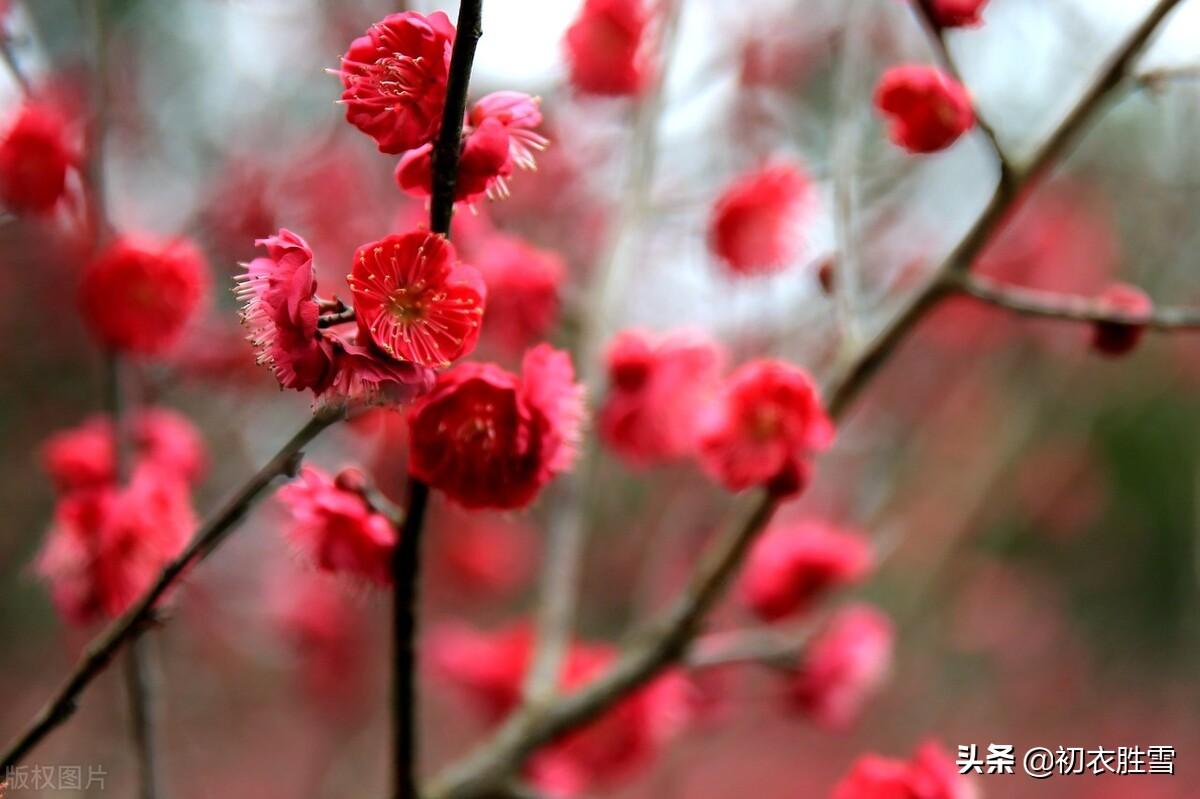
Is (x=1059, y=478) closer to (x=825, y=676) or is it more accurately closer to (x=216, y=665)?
(x=825, y=676)

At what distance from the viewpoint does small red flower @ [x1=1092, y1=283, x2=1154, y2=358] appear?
0.95 m

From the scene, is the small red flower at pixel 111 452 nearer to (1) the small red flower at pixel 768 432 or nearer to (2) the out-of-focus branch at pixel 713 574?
(2) the out-of-focus branch at pixel 713 574

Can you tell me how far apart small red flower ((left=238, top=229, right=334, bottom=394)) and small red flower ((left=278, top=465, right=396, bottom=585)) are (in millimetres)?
169

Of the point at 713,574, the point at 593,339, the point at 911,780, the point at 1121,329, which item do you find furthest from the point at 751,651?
the point at 1121,329

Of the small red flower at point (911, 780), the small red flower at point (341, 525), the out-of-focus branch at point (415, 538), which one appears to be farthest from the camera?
the small red flower at point (911, 780)

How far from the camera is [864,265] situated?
6.67 feet

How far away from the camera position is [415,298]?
1.80 feet

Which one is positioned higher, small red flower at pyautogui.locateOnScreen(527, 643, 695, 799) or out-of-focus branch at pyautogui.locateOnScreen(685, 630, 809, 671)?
out-of-focus branch at pyautogui.locateOnScreen(685, 630, 809, 671)

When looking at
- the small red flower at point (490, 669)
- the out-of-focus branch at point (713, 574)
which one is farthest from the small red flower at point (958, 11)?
the small red flower at point (490, 669)

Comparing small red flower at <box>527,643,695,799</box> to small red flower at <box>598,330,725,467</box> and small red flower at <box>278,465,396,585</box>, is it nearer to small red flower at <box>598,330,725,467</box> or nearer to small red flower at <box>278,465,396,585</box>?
small red flower at <box>598,330,725,467</box>

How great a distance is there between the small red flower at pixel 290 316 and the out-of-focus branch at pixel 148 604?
49 mm

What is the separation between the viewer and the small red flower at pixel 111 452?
3.53 feet

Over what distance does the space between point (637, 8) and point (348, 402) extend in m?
0.87

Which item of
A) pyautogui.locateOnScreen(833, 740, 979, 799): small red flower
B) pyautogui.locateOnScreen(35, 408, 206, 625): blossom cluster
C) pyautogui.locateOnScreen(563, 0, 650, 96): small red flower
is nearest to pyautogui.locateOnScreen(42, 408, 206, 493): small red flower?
pyautogui.locateOnScreen(35, 408, 206, 625): blossom cluster
